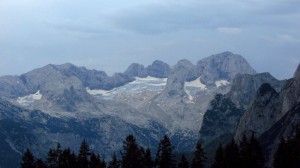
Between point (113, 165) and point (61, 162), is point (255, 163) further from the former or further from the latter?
point (61, 162)

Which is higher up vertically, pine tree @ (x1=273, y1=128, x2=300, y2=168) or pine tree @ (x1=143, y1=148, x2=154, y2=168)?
pine tree @ (x1=273, y1=128, x2=300, y2=168)

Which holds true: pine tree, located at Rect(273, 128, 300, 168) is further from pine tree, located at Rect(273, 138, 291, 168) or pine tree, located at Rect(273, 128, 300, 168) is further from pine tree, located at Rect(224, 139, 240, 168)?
pine tree, located at Rect(224, 139, 240, 168)

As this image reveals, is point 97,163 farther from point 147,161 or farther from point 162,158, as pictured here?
point 162,158

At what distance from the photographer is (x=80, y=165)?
406 ft

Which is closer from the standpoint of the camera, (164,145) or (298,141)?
(298,141)

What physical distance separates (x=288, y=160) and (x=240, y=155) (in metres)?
10.7

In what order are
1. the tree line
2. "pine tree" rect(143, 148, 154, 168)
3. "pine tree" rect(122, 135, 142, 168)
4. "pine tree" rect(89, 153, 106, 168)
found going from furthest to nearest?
"pine tree" rect(143, 148, 154, 168) < "pine tree" rect(122, 135, 142, 168) < the tree line < "pine tree" rect(89, 153, 106, 168)

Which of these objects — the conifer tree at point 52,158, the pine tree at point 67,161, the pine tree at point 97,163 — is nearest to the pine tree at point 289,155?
the pine tree at point 97,163

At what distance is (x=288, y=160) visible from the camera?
401ft

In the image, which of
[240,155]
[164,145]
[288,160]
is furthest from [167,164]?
[288,160]

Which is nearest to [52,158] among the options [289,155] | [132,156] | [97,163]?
[97,163]

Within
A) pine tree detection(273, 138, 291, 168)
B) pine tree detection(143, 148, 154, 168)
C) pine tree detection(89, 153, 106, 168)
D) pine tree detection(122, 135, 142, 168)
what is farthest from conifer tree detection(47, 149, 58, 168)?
pine tree detection(273, 138, 291, 168)

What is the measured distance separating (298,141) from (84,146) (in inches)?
1667

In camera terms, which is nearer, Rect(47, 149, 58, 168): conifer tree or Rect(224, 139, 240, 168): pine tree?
Rect(224, 139, 240, 168): pine tree
